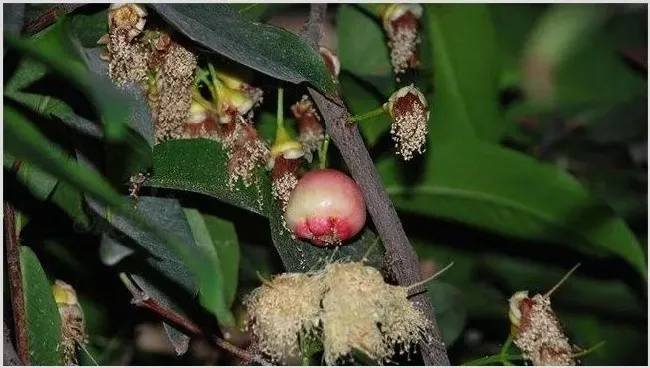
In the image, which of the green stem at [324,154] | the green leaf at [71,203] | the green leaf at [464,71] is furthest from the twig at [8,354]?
the green leaf at [464,71]

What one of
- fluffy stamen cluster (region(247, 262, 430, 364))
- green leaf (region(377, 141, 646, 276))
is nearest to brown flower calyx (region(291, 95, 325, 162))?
fluffy stamen cluster (region(247, 262, 430, 364))

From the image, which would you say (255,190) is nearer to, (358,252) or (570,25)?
(358,252)

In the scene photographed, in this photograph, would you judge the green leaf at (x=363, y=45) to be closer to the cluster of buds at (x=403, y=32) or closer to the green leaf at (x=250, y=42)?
the cluster of buds at (x=403, y=32)

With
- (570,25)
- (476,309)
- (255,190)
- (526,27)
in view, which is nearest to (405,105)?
(255,190)

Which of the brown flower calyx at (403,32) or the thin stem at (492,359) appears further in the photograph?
the brown flower calyx at (403,32)

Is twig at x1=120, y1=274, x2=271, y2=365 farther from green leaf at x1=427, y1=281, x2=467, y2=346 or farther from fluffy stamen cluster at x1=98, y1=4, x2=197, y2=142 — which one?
green leaf at x1=427, y1=281, x2=467, y2=346

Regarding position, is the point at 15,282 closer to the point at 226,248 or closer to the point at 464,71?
the point at 226,248
